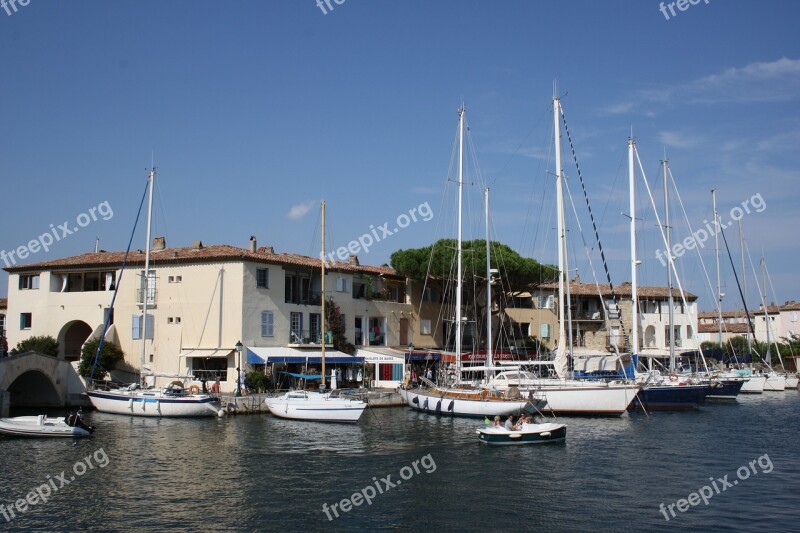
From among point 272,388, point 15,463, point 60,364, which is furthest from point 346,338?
point 15,463

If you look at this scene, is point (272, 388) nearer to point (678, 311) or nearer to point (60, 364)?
point (60, 364)

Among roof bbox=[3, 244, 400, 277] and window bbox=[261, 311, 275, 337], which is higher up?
roof bbox=[3, 244, 400, 277]

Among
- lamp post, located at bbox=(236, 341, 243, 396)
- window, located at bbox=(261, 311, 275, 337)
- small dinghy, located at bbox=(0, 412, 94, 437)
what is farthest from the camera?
window, located at bbox=(261, 311, 275, 337)

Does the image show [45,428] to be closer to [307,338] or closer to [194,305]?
[194,305]

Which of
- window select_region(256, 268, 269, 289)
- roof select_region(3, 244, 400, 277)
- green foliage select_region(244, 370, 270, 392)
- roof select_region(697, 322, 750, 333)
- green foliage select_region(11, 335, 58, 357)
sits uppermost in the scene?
roof select_region(3, 244, 400, 277)

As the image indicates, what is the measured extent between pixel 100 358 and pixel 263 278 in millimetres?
11426

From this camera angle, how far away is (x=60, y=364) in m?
47.8

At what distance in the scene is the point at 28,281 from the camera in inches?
2259

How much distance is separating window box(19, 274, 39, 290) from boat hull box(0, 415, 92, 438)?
941 inches

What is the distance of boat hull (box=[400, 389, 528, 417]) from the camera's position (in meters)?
43.3

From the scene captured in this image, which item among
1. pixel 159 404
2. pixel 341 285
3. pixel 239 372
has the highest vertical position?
pixel 341 285

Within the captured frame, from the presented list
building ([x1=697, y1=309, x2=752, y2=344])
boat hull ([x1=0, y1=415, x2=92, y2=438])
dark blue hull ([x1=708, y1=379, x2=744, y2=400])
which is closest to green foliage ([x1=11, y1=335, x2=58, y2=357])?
boat hull ([x1=0, y1=415, x2=92, y2=438])

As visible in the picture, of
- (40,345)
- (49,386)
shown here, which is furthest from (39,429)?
(40,345)

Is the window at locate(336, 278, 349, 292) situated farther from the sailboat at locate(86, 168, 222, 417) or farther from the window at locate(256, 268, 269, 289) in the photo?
the sailboat at locate(86, 168, 222, 417)
